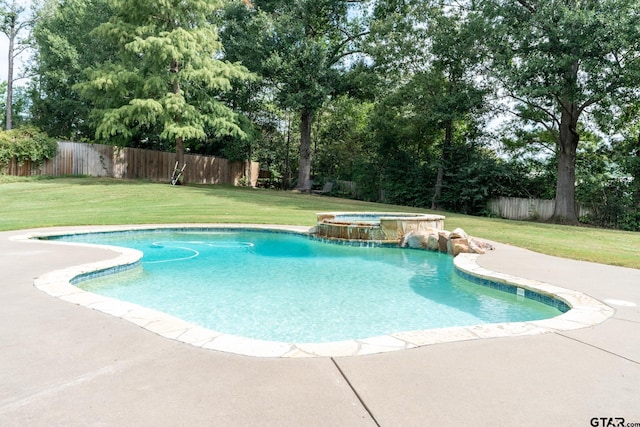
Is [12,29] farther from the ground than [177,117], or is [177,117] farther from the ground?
[12,29]

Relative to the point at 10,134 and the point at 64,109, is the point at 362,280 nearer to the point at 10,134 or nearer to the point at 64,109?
the point at 10,134

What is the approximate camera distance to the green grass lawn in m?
8.60

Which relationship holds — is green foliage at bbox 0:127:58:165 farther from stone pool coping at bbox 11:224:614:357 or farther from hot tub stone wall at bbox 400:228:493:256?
hot tub stone wall at bbox 400:228:493:256

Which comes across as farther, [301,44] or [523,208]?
[301,44]

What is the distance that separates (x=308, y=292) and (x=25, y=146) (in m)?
17.7

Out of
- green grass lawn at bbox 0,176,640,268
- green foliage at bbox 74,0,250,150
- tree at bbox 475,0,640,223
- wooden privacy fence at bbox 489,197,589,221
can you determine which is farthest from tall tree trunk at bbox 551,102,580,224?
green foliage at bbox 74,0,250,150

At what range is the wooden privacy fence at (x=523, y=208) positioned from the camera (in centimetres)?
1670

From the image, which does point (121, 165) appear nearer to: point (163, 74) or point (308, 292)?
point (163, 74)

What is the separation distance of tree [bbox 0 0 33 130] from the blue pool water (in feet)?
70.9

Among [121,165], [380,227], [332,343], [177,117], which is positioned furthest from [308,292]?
[121,165]

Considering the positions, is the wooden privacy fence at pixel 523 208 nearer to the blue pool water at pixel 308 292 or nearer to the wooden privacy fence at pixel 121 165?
the blue pool water at pixel 308 292

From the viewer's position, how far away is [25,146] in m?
17.3

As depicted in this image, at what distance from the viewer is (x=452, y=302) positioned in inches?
191

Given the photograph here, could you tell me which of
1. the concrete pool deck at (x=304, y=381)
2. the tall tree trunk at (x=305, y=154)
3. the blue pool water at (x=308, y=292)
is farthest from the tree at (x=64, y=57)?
the concrete pool deck at (x=304, y=381)
